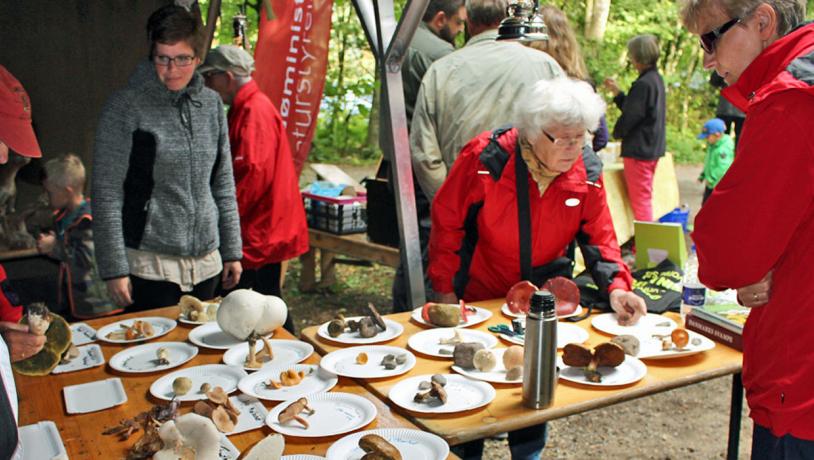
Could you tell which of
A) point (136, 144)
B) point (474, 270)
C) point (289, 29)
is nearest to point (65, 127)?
point (289, 29)

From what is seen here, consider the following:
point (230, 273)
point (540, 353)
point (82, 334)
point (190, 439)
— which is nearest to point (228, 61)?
point (230, 273)

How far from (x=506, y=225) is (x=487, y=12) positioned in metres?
1.26

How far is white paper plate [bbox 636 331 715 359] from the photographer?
2225 millimetres

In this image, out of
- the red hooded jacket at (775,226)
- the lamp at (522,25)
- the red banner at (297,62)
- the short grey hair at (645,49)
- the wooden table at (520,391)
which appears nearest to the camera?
the red hooded jacket at (775,226)

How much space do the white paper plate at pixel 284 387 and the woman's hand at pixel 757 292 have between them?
1042mm

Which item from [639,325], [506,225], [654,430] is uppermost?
[506,225]

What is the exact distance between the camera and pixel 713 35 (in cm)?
175

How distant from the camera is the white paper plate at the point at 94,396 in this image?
1.86 metres

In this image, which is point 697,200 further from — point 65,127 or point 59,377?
point 59,377

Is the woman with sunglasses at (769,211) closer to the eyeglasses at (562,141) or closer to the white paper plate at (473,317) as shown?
the eyeglasses at (562,141)

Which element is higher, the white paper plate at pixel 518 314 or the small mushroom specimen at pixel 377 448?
the small mushroom specimen at pixel 377 448

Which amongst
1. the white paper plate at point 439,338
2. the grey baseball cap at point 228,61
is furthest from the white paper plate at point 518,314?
the grey baseball cap at point 228,61

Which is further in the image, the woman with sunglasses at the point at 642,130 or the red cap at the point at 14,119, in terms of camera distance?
the woman with sunglasses at the point at 642,130

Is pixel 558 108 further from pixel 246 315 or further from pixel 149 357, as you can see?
pixel 149 357
